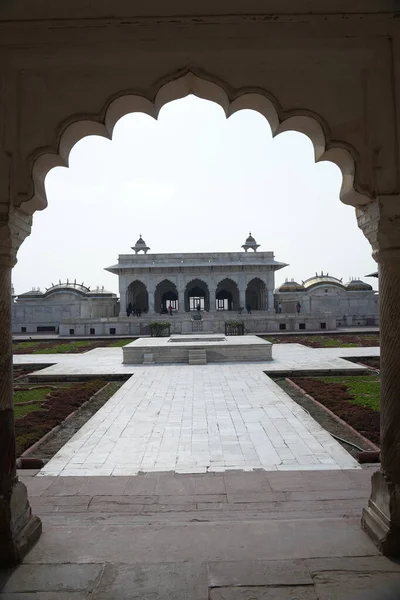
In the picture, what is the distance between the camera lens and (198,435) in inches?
267

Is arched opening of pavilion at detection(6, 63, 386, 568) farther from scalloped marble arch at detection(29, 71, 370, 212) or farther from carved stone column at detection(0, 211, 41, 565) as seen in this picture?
carved stone column at detection(0, 211, 41, 565)

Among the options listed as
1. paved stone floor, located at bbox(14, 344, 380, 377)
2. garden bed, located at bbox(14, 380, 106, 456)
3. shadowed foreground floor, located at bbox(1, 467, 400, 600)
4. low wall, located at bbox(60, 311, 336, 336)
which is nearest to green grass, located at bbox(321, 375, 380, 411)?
paved stone floor, located at bbox(14, 344, 380, 377)

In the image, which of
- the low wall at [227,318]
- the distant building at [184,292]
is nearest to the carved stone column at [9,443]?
the low wall at [227,318]

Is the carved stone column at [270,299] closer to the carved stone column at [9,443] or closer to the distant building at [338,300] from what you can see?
the distant building at [338,300]

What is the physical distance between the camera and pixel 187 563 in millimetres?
2863

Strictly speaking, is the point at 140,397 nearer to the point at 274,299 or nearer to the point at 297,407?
the point at 297,407

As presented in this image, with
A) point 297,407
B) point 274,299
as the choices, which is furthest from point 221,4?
point 274,299

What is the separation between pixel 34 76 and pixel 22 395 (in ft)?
28.2

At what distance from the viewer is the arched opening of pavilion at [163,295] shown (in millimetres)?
41403

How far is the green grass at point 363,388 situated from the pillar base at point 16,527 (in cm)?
655

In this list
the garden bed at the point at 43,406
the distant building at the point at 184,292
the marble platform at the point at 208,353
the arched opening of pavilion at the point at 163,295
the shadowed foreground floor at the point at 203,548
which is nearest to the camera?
the shadowed foreground floor at the point at 203,548

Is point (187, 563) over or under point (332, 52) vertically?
under

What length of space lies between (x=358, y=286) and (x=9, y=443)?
3876 cm

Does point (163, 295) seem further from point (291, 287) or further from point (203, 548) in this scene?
point (203, 548)
